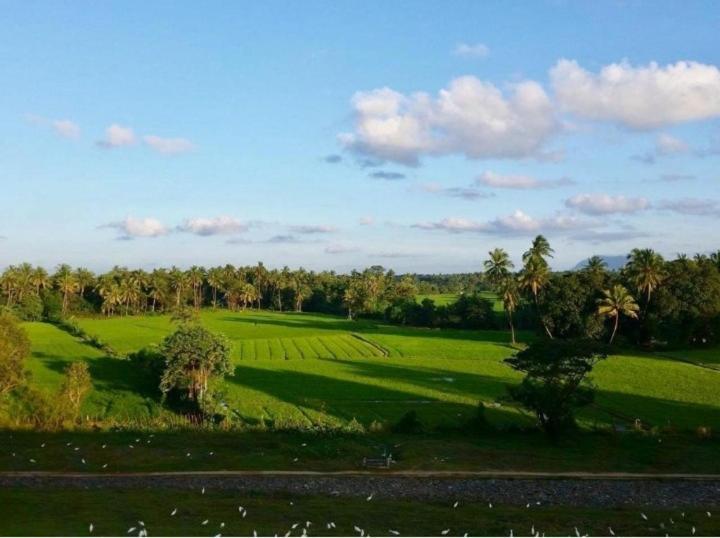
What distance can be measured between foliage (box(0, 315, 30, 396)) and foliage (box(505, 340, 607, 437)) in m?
32.8

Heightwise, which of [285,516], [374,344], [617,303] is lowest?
[285,516]

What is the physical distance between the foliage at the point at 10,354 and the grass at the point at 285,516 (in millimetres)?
19133

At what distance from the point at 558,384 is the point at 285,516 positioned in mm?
23549

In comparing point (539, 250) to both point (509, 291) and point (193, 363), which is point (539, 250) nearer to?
point (509, 291)

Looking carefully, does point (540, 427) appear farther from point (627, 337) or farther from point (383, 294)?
point (383, 294)

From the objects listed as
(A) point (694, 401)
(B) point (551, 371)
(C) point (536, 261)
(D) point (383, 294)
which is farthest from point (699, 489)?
(D) point (383, 294)

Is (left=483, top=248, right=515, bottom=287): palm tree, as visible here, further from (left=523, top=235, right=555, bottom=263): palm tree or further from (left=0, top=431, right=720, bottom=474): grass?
(left=0, top=431, right=720, bottom=474): grass

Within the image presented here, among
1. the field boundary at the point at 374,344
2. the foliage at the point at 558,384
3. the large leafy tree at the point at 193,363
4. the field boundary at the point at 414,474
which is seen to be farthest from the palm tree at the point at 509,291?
the field boundary at the point at 414,474

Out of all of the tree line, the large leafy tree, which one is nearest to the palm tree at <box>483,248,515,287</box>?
the tree line

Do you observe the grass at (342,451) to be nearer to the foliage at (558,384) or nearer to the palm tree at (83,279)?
the foliage at (558,384)

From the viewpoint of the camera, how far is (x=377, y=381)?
2534 inches

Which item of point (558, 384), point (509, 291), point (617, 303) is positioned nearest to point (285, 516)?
point (558, 384)

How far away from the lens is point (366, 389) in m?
59.7

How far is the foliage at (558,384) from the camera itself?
39.3 meters
